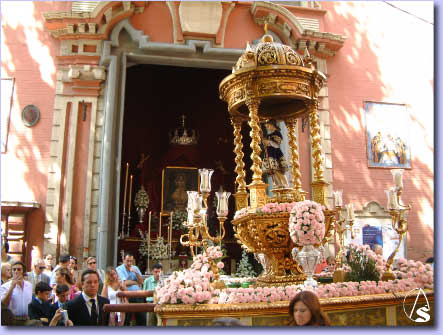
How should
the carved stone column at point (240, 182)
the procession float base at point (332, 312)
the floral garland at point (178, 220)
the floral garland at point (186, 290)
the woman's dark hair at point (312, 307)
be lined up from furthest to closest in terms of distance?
the floral garland at point (178, 220) → the carved stone column at point (240, 182) → the floral garland at point (186, 290) → the procession float base at point (332, 312) → the woman's dark hair at point (312, 307)

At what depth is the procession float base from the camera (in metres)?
3.69

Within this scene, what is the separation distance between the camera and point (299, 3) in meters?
10.0

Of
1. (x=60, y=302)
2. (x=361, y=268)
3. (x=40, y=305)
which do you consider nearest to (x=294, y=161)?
(x=361, y=268)

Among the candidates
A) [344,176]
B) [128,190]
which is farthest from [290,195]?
[128,190]

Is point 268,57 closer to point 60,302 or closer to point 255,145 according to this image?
point 255,145

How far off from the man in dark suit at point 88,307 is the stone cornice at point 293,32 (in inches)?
279

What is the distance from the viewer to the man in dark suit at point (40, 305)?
4.18 meters


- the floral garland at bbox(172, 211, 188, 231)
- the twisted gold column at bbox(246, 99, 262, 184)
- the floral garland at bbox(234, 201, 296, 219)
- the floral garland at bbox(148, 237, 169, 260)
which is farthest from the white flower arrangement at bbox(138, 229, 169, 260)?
the floral garland at bbox(234, 201, 296, 219)

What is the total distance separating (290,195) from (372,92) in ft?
18.9

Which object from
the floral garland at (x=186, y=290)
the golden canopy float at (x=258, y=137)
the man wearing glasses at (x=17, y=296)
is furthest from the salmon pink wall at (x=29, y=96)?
the floral garland at (x=186, y=290)

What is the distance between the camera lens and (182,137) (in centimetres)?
1208

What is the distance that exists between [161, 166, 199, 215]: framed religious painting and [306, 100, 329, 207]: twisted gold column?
626 centimetres

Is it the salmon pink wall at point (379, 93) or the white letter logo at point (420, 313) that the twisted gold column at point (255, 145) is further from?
the salmon pink wall at point (379, 93)

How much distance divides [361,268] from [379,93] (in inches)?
237
